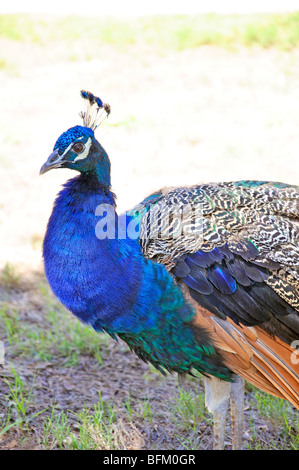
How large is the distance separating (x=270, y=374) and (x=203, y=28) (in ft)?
23.3

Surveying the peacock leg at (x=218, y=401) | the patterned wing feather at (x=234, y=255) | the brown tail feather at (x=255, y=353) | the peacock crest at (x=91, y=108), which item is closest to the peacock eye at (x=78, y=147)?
the peacock crest at (x=91, y=108)

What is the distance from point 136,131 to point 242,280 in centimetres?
415

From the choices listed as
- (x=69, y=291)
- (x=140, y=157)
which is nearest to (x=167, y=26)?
(x=140, y=157)

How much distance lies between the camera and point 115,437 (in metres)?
2.83

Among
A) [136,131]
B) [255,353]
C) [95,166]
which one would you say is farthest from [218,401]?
[136,131]

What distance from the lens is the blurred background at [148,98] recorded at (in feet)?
18.0

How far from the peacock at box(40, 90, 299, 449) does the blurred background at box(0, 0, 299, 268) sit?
1.99 meters

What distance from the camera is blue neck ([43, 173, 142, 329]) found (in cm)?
246

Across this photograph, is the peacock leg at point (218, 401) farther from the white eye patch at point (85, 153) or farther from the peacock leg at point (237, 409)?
the white eye patch at point (85, 153)

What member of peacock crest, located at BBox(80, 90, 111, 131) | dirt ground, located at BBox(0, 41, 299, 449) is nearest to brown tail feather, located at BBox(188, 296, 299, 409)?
dirt ground, located at BBox(0, 41, 299, 449)

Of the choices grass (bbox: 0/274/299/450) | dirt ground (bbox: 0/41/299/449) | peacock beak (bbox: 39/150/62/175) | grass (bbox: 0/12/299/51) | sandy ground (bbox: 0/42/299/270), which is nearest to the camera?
peacock beak (bbox: 39/150/62/175)

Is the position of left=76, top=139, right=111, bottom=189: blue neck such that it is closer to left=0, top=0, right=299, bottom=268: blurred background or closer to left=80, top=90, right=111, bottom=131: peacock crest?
left=80, top=90, right=111, bottom=131: peacock crest

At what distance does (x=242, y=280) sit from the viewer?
243 centimetres
